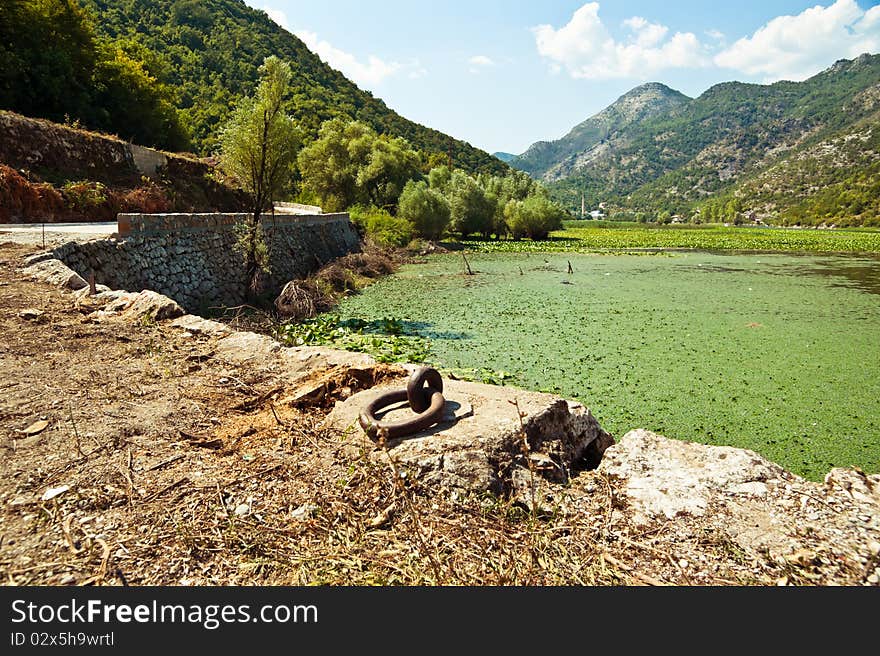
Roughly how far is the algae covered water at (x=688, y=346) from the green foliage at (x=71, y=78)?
52.0 feet

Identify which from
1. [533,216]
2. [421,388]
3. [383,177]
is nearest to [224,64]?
[383,177]

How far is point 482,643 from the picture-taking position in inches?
74.3

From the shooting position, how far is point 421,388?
3789mm

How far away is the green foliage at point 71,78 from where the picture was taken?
2036 cm

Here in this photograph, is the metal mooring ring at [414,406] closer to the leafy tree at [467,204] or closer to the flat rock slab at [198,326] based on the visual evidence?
the flat rock slab at [198,326]

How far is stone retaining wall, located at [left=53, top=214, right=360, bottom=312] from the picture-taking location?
9.58 meters

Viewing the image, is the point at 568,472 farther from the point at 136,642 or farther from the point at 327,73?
the point at 327,73

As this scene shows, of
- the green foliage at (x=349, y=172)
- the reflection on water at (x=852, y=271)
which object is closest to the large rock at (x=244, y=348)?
the reflection on water at (x=852, y=271)

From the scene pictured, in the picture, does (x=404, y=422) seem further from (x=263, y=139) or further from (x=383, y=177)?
(x=383, y=177)

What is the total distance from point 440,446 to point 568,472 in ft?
3.15

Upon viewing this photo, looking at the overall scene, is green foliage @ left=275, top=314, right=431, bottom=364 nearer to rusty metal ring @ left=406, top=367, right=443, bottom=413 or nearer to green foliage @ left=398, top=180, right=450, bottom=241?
rusty metal ring @ left=406, top=367, right=443, bottom=413

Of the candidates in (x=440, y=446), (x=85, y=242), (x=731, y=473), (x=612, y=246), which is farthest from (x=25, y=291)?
(x=612, y=246)

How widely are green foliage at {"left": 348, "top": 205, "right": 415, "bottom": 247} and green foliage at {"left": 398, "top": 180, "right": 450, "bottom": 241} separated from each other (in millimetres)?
2445

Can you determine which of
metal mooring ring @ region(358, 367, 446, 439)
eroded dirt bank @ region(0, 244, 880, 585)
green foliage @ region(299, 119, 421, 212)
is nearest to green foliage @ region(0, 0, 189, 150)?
green foliage @ region(299, 119, 421, 212)
